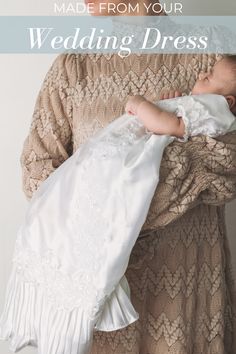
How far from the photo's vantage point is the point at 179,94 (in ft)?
3.87

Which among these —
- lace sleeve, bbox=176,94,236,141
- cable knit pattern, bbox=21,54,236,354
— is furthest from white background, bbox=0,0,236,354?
lace sleeve, bbox=176,94,236,141

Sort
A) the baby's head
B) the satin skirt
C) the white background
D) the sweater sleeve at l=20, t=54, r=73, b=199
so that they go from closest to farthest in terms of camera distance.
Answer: the satin skirt < the baby's head < the sweater sleeve at l=20, t=54, r=73, b=199 < the white background

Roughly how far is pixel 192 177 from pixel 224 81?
207mm

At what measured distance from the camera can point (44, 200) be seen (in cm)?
110

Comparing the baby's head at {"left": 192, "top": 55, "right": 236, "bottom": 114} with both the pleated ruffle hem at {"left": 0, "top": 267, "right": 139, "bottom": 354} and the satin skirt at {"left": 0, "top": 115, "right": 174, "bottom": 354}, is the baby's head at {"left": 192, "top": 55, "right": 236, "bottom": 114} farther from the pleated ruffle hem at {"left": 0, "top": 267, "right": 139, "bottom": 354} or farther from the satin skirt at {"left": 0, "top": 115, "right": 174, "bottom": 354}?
the pleated ruffle hem at {"left": 0, "top": 267, "right": 139, "bottom": 354}

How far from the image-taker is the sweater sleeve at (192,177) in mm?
1030

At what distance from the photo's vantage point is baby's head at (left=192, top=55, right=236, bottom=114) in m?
1.12

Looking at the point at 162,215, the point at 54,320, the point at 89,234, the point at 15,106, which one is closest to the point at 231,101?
the point at 162,215

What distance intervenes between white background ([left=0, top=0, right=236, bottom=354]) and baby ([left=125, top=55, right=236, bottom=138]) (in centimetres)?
53

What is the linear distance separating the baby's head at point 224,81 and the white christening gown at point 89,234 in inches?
1.4

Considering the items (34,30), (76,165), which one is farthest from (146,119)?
(34,30)

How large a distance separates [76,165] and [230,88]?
1.07ft

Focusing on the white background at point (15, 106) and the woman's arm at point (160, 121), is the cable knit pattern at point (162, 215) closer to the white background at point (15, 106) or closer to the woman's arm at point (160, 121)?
the woman's arm at point (160, 121)

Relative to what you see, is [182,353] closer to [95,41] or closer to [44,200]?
[44,200]
